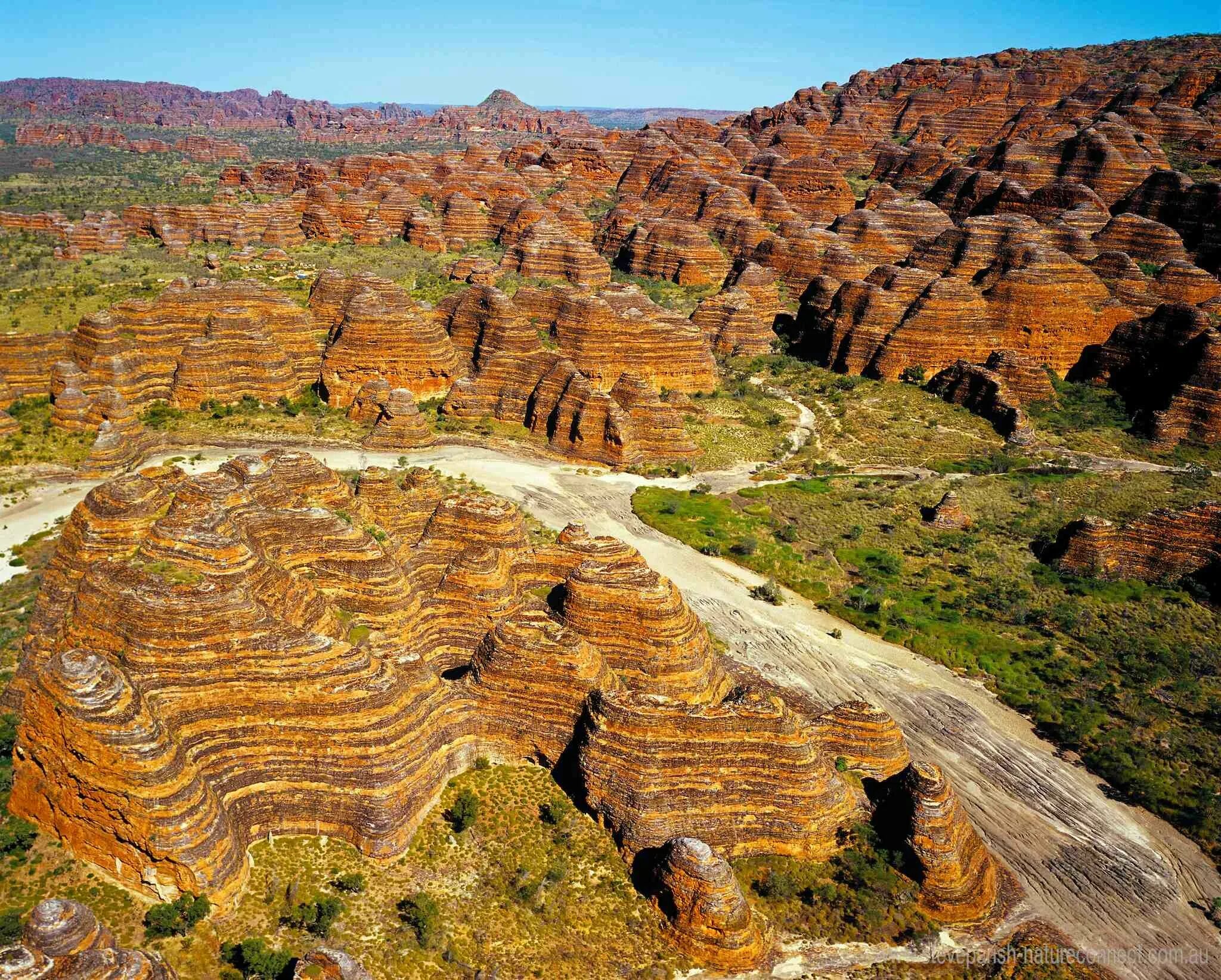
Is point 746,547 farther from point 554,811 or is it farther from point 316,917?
point 316,917

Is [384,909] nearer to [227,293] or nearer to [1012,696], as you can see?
[1012,696]

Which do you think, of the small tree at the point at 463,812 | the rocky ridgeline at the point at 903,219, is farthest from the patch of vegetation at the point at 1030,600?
the small tree at the point at 463,812

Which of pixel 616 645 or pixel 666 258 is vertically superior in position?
pixel 666 258

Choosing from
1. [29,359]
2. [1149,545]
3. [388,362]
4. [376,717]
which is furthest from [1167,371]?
[29,359]

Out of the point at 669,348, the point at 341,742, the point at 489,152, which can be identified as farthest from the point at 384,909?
the point at 489,152

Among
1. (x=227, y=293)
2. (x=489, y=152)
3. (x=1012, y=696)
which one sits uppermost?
(x=489, y=152)
